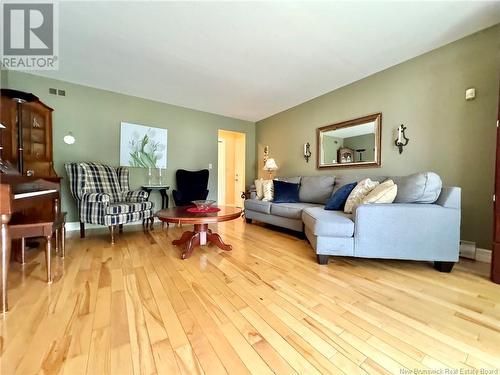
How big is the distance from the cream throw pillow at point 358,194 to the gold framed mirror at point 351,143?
0.65 meters

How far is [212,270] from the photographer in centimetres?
174

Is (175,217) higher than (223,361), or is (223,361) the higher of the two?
(175,217)

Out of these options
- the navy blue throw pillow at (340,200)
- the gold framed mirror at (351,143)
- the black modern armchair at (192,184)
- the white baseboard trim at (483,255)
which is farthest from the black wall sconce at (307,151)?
the white baseboard trim at (483,255)

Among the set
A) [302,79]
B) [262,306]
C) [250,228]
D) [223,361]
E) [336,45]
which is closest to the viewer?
[223,361]

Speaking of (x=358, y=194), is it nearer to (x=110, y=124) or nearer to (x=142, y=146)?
(x=142, y=146)

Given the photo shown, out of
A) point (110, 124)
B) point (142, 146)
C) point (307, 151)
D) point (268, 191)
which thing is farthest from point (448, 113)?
point (110, 124)

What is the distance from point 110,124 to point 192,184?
165cm

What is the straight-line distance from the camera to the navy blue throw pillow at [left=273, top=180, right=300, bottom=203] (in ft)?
10.7

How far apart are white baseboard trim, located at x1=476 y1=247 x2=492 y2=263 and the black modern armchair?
3663 mm

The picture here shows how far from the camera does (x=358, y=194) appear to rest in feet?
7.60

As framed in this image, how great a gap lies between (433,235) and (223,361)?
1872 millimetres

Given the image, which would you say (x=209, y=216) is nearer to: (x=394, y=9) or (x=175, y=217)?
(x=175, y=217)

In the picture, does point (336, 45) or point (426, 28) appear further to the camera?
point (336, 45)

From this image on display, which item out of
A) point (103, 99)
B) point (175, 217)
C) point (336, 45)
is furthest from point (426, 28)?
point (103, 99)
